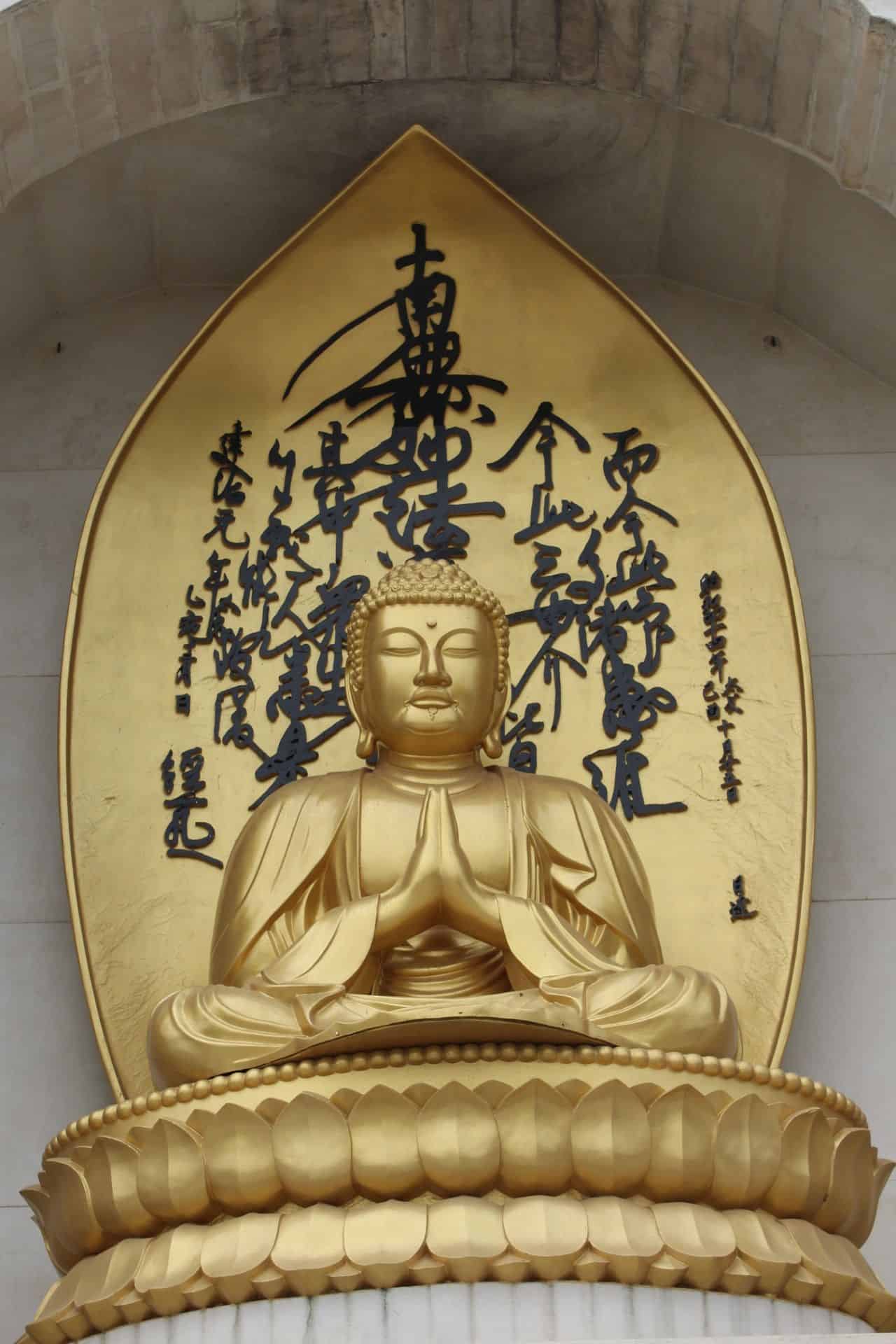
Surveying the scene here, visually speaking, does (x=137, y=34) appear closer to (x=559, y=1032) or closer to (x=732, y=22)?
(x=732, y=22)

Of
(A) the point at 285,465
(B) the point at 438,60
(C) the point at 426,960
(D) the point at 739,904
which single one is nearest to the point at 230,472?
(A) the point at 285,465

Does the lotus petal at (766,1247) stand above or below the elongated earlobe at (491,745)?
below

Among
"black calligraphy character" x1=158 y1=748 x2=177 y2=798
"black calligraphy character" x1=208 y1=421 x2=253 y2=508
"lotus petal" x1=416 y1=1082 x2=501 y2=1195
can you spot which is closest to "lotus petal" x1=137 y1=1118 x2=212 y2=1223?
"lotus petal" x1=416 y1=1082 x2=501 y2=1195

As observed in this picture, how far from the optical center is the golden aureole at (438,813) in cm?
266

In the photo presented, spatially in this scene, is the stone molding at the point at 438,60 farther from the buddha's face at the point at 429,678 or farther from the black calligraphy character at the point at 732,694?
the buddha's face at the point at 429,678

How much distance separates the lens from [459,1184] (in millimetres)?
2643

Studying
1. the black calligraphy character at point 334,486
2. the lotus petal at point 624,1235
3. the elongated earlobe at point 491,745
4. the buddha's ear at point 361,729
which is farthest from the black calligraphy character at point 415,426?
the lotus petal at point 624,1235

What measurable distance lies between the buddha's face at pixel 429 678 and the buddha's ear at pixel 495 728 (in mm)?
14

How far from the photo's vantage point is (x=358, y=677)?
3652 millimetres

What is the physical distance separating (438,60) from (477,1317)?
2.62 m

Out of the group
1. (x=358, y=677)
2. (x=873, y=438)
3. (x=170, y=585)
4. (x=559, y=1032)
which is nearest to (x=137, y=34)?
(x=170, y=585)

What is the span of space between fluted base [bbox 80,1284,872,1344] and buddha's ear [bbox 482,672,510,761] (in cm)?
126

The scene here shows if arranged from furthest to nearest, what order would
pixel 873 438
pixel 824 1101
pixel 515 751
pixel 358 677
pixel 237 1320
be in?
pixel 873 438 → pixel 515 751 → pixel 358 677 → pixel 824 1101 → pixel 237 1320

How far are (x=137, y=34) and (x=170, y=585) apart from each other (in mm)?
1082
